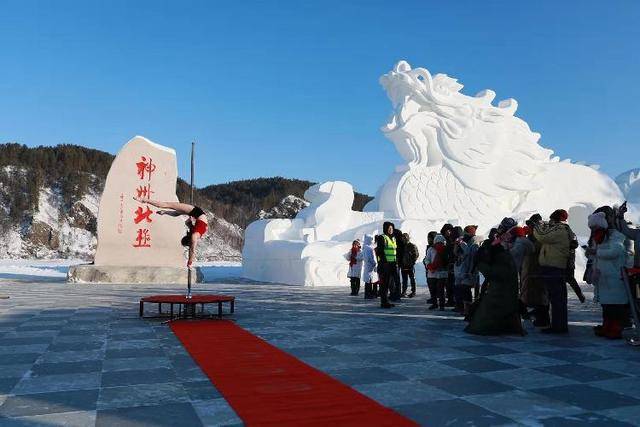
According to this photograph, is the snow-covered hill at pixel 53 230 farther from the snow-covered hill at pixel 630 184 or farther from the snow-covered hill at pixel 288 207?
the snow-covered hill at pixel 630 184

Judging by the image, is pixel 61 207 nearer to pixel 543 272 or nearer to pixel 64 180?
pixel 64 180

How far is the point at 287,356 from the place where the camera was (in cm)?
471

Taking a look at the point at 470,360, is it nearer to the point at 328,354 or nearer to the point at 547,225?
the point at 328,354

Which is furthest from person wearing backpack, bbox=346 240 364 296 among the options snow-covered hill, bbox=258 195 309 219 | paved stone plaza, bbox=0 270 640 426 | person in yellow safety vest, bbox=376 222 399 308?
snow-covered hill, bbox=258 195 309 219

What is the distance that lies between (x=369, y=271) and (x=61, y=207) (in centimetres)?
3600

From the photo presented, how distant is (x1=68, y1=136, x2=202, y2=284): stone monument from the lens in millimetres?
13938

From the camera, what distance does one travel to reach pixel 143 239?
14.3 metres

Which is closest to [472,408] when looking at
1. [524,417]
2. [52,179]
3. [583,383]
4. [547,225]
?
[524,417]

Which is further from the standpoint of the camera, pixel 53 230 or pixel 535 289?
pixel 53 230

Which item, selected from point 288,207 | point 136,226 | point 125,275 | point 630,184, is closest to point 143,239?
point 136,226

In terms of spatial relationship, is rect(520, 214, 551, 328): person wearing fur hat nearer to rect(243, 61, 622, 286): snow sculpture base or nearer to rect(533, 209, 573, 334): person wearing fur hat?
rect(533, 209, 573, 334): person wearing fur hat

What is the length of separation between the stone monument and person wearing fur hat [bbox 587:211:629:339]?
1051cm

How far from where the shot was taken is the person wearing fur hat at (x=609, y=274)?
5.66 meters

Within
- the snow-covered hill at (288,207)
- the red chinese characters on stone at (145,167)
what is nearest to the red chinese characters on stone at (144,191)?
the red chinese characters on stone at (145,167)
